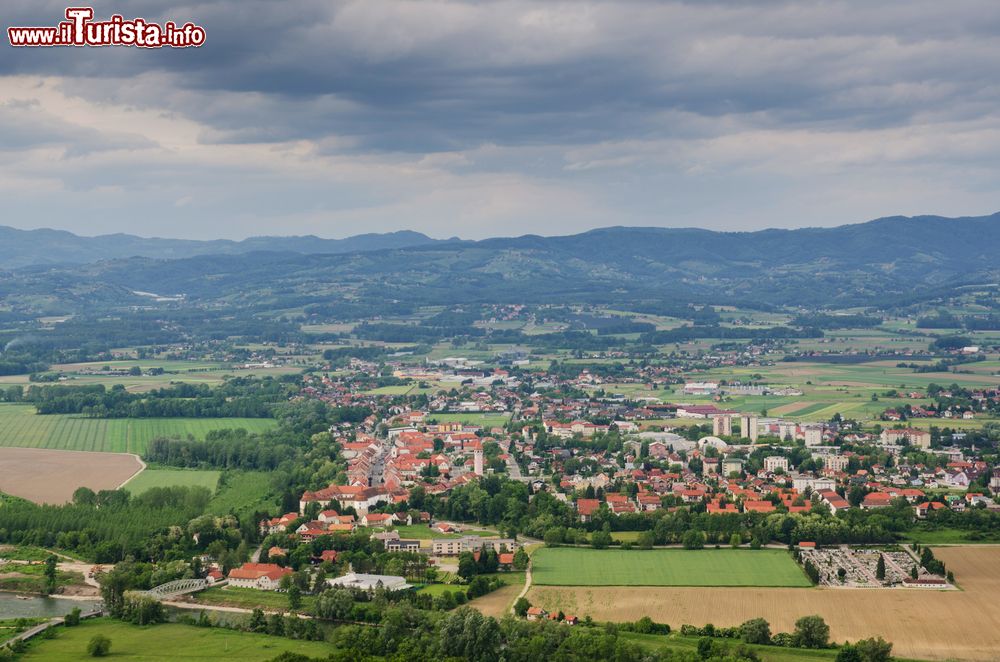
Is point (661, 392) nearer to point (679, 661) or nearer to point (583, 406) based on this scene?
point (583, 406)

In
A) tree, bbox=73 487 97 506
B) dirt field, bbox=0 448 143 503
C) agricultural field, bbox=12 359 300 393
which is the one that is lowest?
dirt field, bbox=0 448 143 503

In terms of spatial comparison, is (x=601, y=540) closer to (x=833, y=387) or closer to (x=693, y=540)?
(x=693, y=540)

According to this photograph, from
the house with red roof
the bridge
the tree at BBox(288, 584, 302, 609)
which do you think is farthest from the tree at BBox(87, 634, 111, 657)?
the house with red roof

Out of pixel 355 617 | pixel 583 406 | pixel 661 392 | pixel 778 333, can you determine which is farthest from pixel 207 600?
pixel 778 333

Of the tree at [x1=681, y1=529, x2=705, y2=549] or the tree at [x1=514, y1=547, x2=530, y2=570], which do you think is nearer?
the tree at [x1=514, y1=547, x2=530, y2=570]

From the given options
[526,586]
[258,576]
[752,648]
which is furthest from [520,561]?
[752,648]

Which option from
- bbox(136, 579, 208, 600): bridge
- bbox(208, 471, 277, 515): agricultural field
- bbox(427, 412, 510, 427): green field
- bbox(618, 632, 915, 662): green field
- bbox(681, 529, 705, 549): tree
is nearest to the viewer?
bbox(618, 632, 915, 662): green field

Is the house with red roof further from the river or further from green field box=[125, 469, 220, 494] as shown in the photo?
green field box=[125, 469, 220, 494]

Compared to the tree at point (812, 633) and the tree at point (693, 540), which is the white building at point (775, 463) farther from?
the tree at point (812, 633)
